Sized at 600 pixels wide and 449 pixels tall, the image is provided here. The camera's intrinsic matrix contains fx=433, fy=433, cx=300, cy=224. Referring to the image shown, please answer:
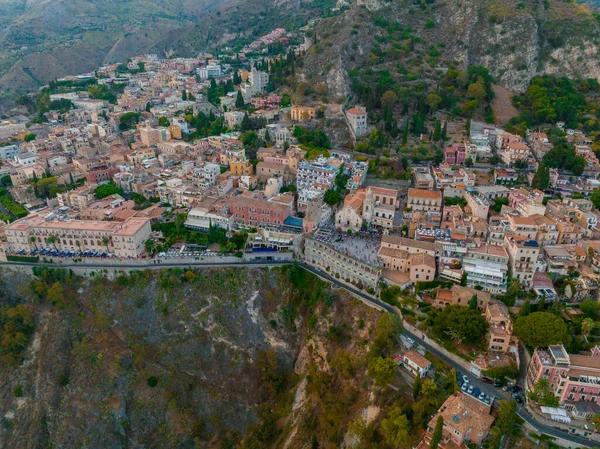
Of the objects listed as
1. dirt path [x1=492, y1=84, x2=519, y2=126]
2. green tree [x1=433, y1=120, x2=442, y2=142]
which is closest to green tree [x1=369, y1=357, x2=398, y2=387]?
green tree [x1=433, y1=120, x2=442, y2=142]

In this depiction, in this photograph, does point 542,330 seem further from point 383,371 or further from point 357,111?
point 357,111

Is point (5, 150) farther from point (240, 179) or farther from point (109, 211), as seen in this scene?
point (240, 179)

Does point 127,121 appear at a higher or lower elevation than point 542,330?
higher

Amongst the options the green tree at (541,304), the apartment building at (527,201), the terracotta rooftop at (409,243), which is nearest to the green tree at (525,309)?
the green tree at (541,304)

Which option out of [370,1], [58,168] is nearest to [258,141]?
[58,168]

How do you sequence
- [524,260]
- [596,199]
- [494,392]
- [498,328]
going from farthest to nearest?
1. [596,199]
2. [524,260]
3. [498,328]
4. [494,392]

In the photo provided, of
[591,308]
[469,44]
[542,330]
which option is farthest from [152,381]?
[469,44]

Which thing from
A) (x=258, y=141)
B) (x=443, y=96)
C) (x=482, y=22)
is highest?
(x=482, y=22)

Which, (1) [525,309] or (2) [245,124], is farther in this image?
(2) [245,124]
